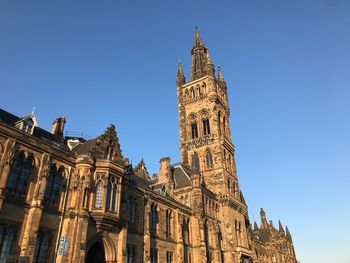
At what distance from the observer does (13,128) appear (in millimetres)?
23141

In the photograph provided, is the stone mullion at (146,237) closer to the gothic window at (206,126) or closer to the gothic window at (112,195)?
the gothic window at (112,195)

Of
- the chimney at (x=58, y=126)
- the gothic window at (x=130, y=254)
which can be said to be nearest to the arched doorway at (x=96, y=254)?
the gothic window at (x=130, y=254)

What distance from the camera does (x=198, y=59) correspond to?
244 ft

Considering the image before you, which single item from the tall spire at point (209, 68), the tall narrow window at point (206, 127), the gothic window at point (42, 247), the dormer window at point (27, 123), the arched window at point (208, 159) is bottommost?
the gothic window at point (42, 247)

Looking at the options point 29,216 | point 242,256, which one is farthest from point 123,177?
point 242,256

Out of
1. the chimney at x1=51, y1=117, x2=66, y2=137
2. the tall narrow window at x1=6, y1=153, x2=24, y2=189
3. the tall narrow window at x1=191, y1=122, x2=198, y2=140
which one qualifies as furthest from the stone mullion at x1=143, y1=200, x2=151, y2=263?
the tall narrow window at x1=191, y1=122, x2=198, y2=140

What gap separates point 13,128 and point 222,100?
49.7m

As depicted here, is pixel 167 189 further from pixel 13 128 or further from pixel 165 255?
pixel 13 128

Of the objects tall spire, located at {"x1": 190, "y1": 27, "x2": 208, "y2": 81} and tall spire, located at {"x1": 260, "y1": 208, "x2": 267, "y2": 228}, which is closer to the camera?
tall spire, located at {"x1": 190, "y1": 27, "x2": 208, "y2": 81}

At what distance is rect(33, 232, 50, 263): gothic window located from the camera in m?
22.8

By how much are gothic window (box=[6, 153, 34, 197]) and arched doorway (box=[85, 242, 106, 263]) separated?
9.34 metres

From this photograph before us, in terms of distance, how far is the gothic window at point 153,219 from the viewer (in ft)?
118

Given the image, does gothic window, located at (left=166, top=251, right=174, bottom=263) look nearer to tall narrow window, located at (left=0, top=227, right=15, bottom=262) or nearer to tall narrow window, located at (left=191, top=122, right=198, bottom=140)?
tall narrow window, located at (left=0, top=227, right=15, bottom=262)

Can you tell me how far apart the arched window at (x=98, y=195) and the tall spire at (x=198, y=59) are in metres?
46.3
